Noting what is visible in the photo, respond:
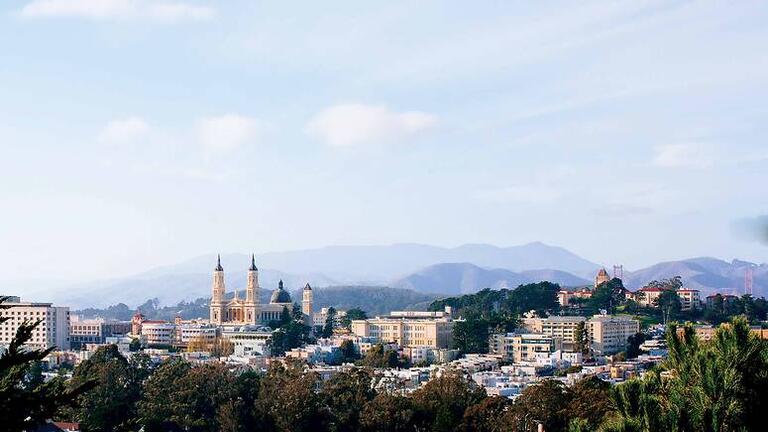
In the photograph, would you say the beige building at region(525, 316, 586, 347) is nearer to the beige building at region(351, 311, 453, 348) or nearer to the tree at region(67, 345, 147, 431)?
the beige building at region(351, 311, 453, 348)

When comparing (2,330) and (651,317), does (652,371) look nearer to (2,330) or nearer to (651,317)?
(651,317)

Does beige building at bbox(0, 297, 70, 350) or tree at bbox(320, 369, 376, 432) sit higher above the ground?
beige building at bbox(0, 297, 70, 350)

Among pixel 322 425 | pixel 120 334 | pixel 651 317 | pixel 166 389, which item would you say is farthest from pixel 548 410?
pixel 120 334

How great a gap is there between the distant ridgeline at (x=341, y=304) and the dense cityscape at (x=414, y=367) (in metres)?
55.7

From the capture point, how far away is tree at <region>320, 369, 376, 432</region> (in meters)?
26.4

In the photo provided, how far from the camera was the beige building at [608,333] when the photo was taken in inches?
2003

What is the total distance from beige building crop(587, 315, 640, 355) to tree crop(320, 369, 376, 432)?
22839mm

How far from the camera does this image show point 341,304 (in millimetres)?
136500

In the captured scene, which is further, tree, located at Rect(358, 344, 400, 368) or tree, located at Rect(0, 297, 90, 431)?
tree, located at Rect(358, 344, 400, 368)

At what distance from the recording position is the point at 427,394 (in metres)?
27.2

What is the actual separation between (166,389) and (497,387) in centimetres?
1031

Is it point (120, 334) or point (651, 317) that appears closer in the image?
point (651, 317)

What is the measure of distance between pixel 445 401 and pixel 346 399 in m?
2.36

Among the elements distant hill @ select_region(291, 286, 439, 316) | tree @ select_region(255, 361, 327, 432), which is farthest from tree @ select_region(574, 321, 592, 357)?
distant hill @ select_region(291, 286, 439, 316)
